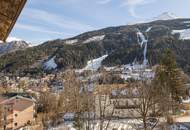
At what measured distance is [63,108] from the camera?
166 ft

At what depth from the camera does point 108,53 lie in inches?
6526

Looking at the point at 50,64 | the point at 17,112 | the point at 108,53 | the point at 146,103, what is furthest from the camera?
the point at 108,53

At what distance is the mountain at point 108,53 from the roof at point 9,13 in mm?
115201

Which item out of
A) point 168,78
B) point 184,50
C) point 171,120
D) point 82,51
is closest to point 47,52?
point 82,51

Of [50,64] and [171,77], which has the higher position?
[50,64]

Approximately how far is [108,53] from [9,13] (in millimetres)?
163884

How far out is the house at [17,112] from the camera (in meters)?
51.4

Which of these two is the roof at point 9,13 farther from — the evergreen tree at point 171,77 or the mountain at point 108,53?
the mountain at point 108,53

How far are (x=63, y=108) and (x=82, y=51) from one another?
375 feet

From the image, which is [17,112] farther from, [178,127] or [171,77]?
[178,127]

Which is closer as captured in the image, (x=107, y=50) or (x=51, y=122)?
(x=51, y=122)

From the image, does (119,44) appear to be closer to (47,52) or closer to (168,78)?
(47,52)

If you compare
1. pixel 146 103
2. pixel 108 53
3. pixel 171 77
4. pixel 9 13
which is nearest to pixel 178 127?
pixel 146 103

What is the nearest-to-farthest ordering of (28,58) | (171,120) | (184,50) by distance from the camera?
1. (171,120)
2. (184,50)
3. (28,58)
